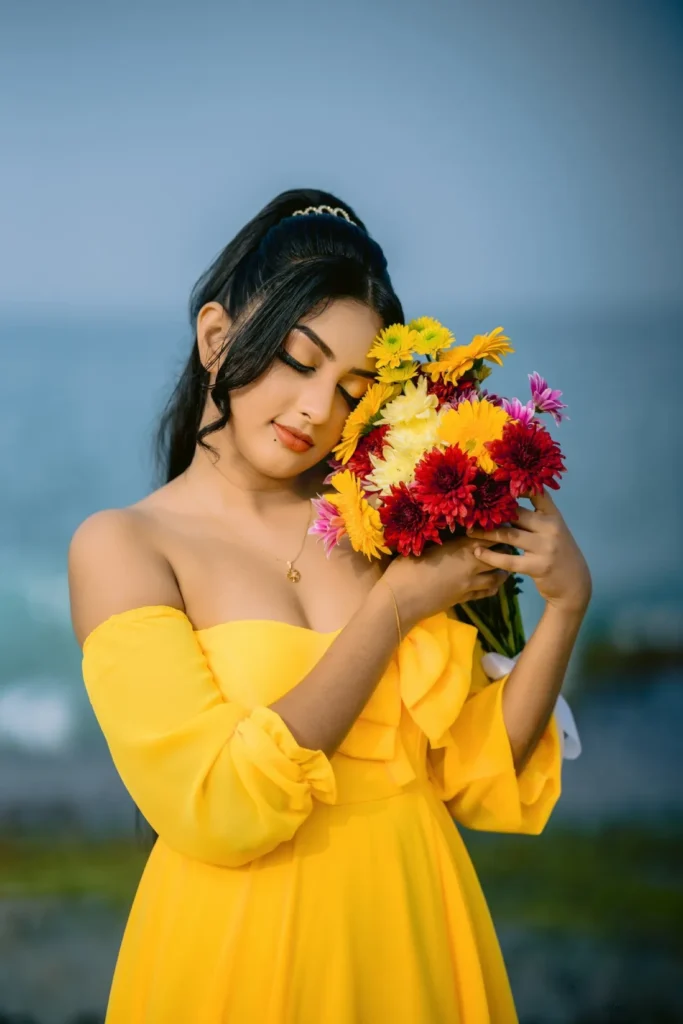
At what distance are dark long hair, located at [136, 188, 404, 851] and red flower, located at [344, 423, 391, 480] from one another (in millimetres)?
167

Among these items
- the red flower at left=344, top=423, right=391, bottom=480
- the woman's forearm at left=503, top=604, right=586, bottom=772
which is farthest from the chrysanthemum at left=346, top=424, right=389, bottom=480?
the woman's forearm at left=503, top=604, right=586, bottom=772

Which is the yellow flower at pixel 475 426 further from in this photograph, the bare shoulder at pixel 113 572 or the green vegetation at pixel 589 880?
the green vegetation at pixel 589 880

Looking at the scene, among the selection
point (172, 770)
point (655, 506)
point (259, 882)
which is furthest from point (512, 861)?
point (172, 770)

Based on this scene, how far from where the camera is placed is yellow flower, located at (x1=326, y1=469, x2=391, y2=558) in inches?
54.7

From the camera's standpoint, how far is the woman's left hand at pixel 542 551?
4.64 ft

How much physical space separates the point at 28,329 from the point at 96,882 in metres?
1.31

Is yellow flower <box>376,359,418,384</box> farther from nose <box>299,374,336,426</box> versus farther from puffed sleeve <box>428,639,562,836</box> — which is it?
puffed sleeve <box>428,639,562,836</box>

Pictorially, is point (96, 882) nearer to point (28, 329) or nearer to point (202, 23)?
point (28, 329)

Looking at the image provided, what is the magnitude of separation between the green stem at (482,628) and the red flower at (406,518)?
294 mm

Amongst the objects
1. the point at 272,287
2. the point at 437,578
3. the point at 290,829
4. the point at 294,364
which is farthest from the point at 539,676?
the point at 272,287

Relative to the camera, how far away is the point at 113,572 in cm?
131

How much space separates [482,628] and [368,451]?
37 centimetres

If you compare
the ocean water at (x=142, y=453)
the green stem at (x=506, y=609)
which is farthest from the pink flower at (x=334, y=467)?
the ocean water at (x=142, y=453)

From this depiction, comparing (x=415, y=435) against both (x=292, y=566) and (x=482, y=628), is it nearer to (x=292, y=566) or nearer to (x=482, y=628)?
(x=292, y=566)
